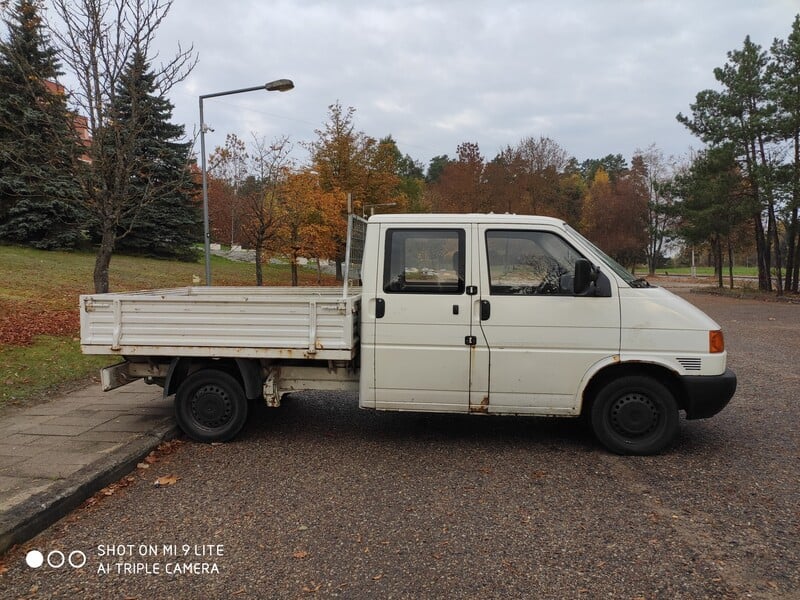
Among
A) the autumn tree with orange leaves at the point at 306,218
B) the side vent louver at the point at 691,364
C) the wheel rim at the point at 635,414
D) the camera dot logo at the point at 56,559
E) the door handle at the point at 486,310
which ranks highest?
the autumn tree with orange leaves at the point at 306,218

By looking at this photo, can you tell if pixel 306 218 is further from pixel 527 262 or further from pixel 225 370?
pixel 527 262

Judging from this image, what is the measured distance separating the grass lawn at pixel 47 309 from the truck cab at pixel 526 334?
4.75 meters

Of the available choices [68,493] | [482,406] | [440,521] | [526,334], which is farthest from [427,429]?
[68,493]

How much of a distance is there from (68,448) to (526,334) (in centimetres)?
416

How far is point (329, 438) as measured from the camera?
17.7 feet

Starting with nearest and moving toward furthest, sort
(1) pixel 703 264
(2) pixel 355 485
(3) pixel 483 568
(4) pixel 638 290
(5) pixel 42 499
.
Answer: (3) pixel 483 568 < (5) pixel 42 499 < (2) pixel 355 485 < (4) pixel 638 290 < (1) pixel 703 264

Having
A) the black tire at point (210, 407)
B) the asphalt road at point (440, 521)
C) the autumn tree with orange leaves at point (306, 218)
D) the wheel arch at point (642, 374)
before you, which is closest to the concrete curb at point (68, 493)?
the asphalt road at point (440, 521)

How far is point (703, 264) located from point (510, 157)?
201 feet

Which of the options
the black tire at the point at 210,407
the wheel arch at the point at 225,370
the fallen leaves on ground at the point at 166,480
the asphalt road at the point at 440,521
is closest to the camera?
the asphalt road at the point at 440,521

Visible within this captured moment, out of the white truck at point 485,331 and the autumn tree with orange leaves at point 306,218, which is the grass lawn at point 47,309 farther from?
the autumn tree with orange leaves at point 306,218

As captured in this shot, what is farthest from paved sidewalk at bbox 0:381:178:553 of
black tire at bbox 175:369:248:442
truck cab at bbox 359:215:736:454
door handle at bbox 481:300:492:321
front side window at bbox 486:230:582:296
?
front side window at bbox 486:230:582:296

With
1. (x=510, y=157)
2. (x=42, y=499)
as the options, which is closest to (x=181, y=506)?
(x=42, y=499)

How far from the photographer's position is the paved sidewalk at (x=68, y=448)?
11.9 ft

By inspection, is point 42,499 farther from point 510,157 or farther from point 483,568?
point 510,157
